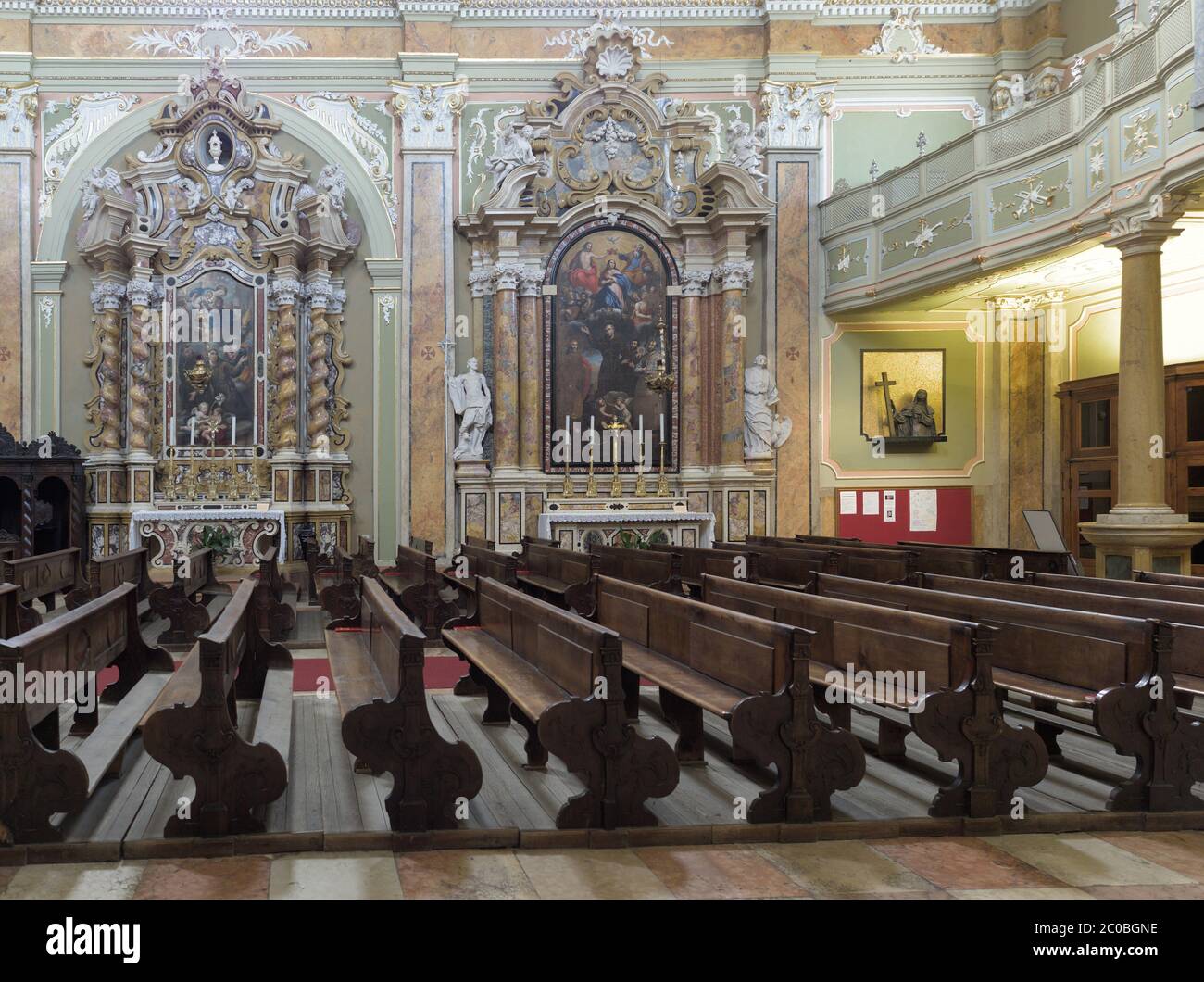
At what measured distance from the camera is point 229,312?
628 inches

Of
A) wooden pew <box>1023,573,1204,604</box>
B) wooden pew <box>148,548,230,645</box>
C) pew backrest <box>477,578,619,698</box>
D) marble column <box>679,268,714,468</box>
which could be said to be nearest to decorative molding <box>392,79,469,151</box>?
marble column <box>679,268,714,468</box>

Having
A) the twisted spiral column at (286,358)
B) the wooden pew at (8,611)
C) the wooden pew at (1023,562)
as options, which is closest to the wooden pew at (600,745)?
the wooden pew at (8,611)

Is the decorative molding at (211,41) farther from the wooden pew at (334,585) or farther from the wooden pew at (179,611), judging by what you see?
the wooden pew at (179,611)

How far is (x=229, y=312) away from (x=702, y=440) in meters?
7.30

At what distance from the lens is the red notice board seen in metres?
16.7

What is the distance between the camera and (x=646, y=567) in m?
9.30

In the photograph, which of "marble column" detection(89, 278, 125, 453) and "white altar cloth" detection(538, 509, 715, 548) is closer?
"marble column" detection(89, 278, 125, 453)

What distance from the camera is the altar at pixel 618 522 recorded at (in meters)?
15.9

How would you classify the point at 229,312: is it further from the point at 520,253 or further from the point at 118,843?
the point at 118,843

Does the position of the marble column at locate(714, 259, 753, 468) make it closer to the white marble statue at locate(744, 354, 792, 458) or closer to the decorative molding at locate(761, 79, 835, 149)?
the white marble statue at locate(744, 354, 792, 458)

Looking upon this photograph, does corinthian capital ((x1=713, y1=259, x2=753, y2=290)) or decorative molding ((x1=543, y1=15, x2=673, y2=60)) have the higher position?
decorative molding ((x1=543, y1=15, x2=673, y2=60))

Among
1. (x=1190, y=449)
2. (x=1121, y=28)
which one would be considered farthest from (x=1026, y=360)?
(x=1121, y=28)

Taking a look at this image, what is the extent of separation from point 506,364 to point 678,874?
41.7 ft

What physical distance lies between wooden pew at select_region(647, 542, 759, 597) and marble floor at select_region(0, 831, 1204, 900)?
4141mm
